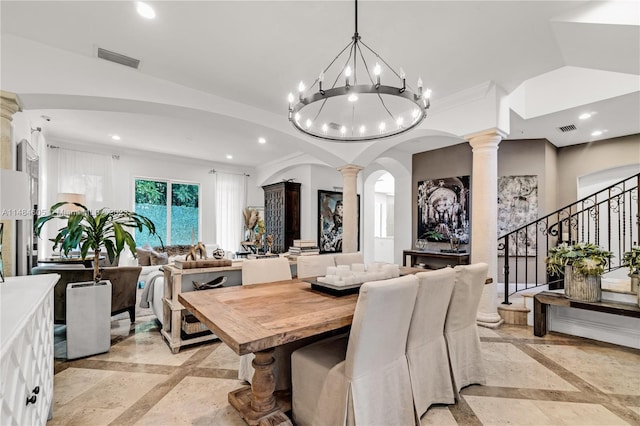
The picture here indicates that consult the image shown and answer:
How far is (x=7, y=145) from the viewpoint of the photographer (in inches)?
104

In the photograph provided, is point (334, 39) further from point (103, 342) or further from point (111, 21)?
point (103, 342)

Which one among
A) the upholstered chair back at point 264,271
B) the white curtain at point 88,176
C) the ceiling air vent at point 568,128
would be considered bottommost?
the upholstered chair back at point 264,271

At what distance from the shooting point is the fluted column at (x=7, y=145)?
258 centimetres

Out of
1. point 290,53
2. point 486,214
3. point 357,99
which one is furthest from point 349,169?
point 290,53

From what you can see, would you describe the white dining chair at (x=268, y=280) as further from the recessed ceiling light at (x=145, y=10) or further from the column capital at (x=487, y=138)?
the column capital at (x=487, y=138)

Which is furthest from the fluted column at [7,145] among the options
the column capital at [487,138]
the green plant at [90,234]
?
the column capital at [487,138]

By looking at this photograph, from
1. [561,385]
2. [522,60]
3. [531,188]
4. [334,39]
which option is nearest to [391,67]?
[334,39]

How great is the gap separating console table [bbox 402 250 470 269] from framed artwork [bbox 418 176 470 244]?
1.32 feet

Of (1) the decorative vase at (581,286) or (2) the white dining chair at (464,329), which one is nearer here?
(2) the white dining chair at (464,329)

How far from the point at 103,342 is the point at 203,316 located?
6.63ft

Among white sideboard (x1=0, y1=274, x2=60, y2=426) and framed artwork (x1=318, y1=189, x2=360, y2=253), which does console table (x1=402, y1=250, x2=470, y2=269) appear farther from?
white sideboard (x1=0, y1=274, x2=60, y2=426)

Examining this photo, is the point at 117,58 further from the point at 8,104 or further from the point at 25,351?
the point at 25,351

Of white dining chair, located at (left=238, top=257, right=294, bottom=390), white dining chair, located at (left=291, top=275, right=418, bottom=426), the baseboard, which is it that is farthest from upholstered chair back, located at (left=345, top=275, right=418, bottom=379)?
the baseboard

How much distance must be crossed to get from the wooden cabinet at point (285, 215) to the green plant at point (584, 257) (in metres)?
4.79
